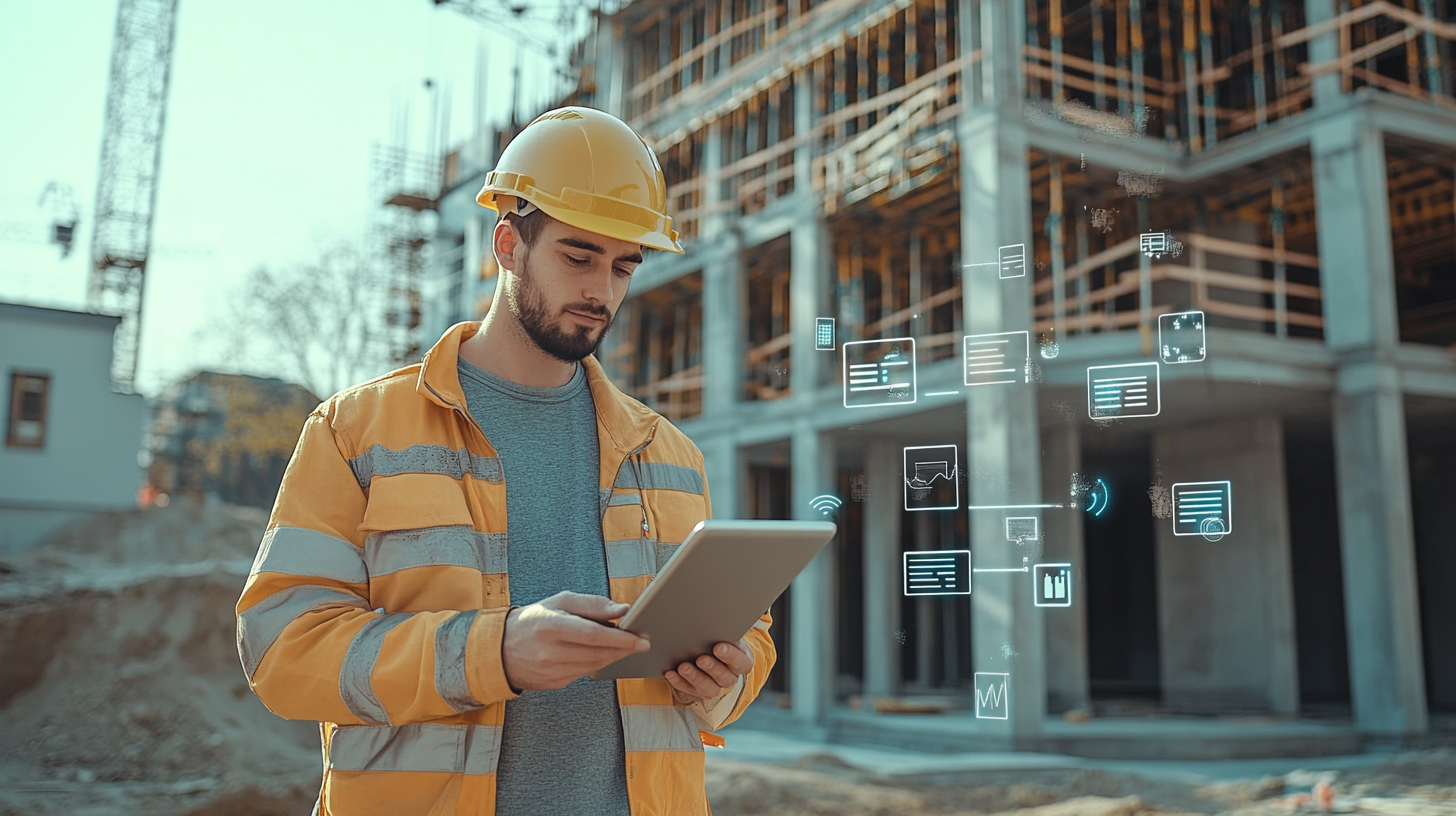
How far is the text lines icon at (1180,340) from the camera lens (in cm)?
729

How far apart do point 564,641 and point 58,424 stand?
19.4 metres

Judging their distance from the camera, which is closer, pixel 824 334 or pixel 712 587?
pixel 712 587

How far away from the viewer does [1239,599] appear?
36.0ft

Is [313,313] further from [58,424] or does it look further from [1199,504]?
[1199,504]

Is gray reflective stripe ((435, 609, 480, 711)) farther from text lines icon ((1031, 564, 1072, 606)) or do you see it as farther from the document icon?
text lines icon ((1031, 564, 1072, 606))

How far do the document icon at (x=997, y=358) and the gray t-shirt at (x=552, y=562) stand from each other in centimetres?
350

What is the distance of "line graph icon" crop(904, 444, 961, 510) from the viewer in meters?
5.15

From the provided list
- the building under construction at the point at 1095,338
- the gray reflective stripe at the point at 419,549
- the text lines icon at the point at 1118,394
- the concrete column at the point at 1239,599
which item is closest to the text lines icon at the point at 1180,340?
the building under construction at the point at 1095,338

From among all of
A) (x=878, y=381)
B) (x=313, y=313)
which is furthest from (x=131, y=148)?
(x=878, y=381)

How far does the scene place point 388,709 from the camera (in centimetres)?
149

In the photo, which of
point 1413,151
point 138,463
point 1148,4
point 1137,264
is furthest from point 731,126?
point 138,463

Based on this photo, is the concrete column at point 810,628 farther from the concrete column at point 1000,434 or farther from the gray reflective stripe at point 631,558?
the gray reflective stripe at point 631,558

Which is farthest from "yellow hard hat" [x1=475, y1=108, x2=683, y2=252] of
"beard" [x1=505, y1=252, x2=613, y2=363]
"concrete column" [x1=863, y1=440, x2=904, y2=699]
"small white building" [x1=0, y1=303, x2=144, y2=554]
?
"small white building" [x1=0, y1=303, x2=144, y2=554]

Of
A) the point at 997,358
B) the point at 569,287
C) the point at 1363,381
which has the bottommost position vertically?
the point at 569,287
